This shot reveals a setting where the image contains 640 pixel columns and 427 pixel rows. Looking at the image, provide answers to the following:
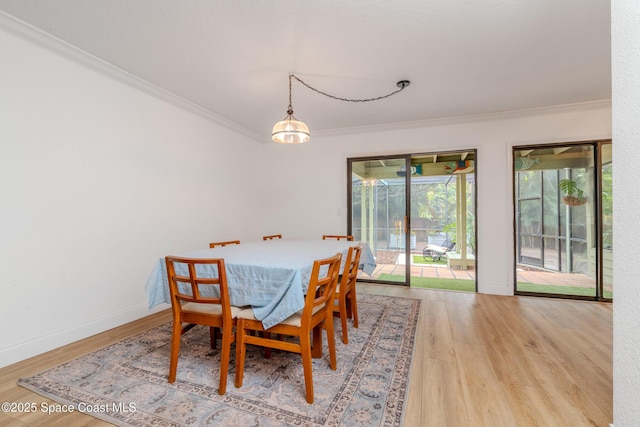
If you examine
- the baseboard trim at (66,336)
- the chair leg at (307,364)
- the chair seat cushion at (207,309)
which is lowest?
the baseboard trim at (66,336)

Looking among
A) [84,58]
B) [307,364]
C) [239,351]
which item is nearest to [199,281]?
[239,351]

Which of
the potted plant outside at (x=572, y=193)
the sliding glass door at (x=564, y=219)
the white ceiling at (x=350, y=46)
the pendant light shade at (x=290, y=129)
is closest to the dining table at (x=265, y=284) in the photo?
the pendant light shade at (x=290, y=129)

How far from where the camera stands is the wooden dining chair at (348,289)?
7.19 feet

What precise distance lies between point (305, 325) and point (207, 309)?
69 cm

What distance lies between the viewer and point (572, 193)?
3.72 meters

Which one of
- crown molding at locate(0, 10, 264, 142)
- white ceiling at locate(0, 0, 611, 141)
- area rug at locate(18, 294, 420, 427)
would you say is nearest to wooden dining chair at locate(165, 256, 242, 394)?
area rug at locate(18, 294, 420, 427)

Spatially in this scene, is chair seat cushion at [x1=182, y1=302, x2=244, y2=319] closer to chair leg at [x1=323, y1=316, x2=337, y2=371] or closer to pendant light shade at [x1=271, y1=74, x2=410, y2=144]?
chair leg at [x1=323, y1=316, x2=337, y2=371]

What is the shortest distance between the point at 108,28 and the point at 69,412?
2.60 m

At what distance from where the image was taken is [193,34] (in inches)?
84.9

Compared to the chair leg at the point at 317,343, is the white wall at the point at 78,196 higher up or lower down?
higher up

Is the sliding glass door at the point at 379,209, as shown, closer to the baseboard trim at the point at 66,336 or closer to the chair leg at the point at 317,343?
the chair leg at the point at 317,343

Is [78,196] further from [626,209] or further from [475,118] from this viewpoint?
[475,118]

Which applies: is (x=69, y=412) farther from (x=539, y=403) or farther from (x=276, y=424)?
(x=539, y=403)

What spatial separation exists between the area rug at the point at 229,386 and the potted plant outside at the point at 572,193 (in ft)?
10.6
